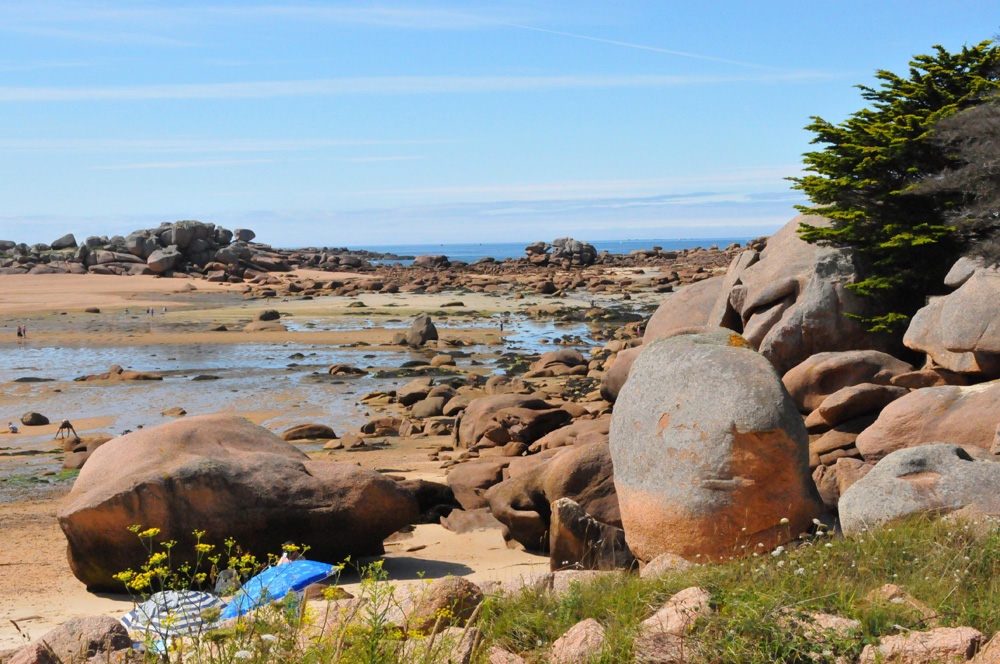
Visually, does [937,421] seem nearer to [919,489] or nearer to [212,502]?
[919,489]

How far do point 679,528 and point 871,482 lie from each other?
1595 millimetres

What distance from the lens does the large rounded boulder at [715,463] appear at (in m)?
6.86

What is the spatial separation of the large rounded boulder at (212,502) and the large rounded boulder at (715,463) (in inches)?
105

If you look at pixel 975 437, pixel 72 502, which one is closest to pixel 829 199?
pixel 975 437

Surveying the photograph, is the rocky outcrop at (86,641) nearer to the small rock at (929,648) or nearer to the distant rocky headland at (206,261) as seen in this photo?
the small rock at (929,648)

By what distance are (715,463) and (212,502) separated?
4.46m

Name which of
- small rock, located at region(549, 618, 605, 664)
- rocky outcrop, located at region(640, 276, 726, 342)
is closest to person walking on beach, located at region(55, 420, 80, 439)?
rocky outcrop, located at region(640, 276, 726, 342)

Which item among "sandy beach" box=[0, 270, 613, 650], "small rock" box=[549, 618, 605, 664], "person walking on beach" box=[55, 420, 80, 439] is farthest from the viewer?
"person walking on beach" box=[55, 420, 80, 439]

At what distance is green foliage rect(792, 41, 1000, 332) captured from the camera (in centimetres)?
1261

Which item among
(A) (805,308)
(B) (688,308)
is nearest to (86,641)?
(A) (805,308)

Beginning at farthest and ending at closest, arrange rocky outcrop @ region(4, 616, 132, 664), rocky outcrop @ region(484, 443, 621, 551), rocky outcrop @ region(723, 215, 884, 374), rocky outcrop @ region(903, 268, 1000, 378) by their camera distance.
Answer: rocky outcrop @ region(723, 215, 884, 374)
rocky outcrop @ region(903, 268, 1000, 378)
rocky outcrop @ region(484, 443, 621, 551)
rocky outcrop @ region(4, 616, 132, 664)

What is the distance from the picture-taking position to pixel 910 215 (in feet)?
42.4

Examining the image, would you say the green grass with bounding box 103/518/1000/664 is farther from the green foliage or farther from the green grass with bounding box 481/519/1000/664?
the green foliage

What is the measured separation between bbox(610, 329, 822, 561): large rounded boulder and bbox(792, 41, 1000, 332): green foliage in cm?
650
